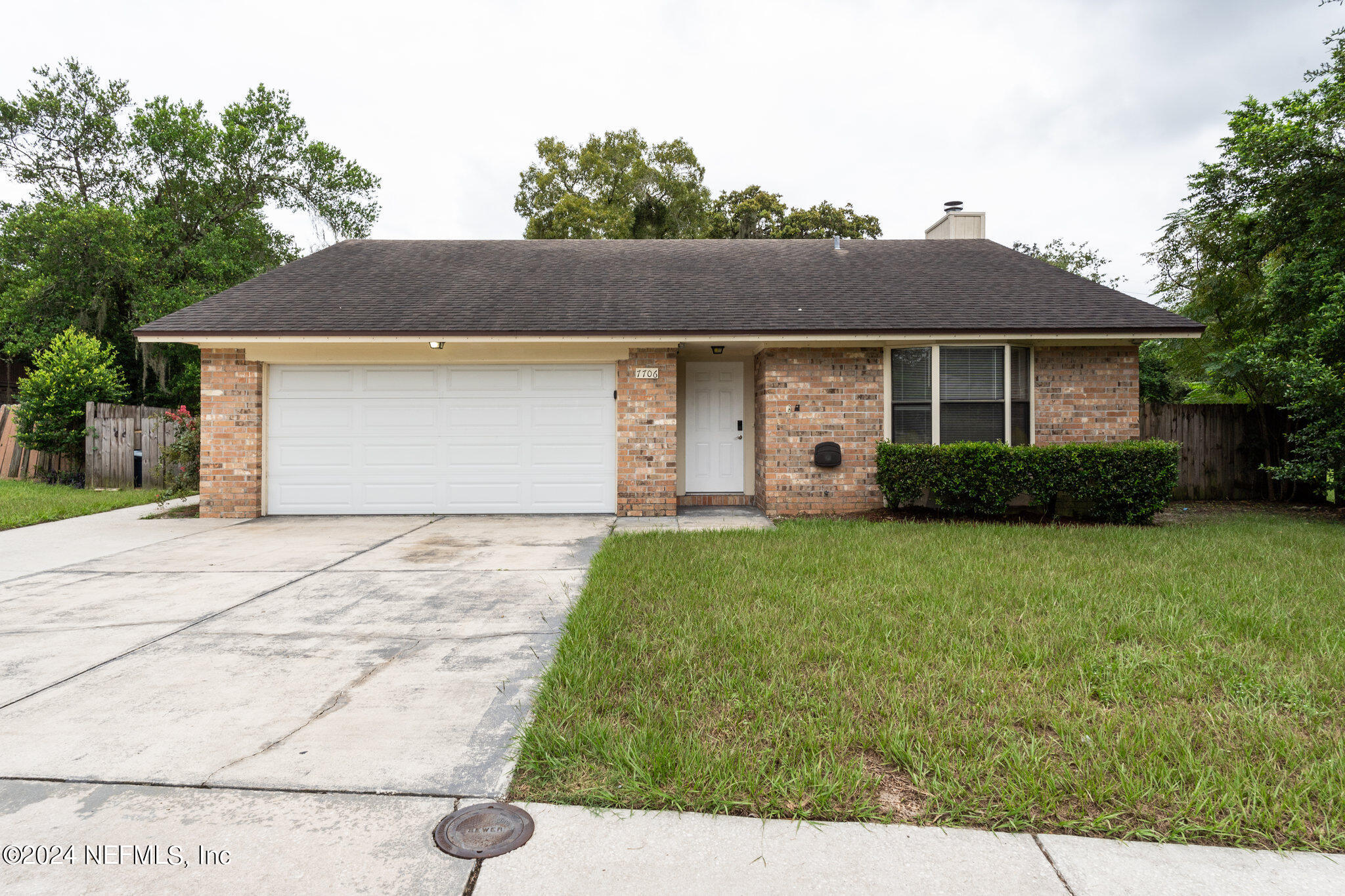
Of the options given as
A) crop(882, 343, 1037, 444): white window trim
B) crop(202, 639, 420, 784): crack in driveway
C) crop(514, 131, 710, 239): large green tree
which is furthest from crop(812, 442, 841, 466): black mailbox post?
crop(514, 131, 710, 239): large green tree

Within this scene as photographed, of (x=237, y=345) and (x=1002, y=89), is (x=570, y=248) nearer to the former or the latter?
(x=237, y=345)

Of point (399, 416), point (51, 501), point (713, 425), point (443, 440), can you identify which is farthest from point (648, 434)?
point (51, 501)

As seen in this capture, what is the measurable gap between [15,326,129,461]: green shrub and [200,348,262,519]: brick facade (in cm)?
616

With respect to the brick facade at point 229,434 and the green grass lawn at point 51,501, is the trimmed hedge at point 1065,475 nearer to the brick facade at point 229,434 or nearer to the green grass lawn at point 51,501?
the brick facade at point 229,434

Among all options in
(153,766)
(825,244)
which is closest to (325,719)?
(153,766)

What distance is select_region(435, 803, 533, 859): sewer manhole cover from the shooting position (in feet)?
6.15

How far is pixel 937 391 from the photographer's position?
866cm

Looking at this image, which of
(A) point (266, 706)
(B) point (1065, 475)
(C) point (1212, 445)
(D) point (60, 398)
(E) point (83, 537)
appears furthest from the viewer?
(D) point (60, 398)

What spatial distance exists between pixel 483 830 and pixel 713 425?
8.40 meters

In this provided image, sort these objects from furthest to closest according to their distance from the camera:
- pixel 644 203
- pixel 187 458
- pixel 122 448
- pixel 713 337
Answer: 1. pixel 644 203
2. pixel 122 448
3. pixel 187 458
4. pixel 713 337

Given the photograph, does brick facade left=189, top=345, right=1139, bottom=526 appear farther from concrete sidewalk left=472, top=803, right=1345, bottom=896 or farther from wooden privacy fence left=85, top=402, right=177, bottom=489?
concrete sidewalk left=472, top=803, right=1345, bottom=896

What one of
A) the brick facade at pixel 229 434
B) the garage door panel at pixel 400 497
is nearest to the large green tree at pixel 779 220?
the garage door panel at pixel 400 497

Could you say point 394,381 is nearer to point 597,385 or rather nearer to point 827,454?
point 597,385

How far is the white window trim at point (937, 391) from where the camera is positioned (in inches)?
340
